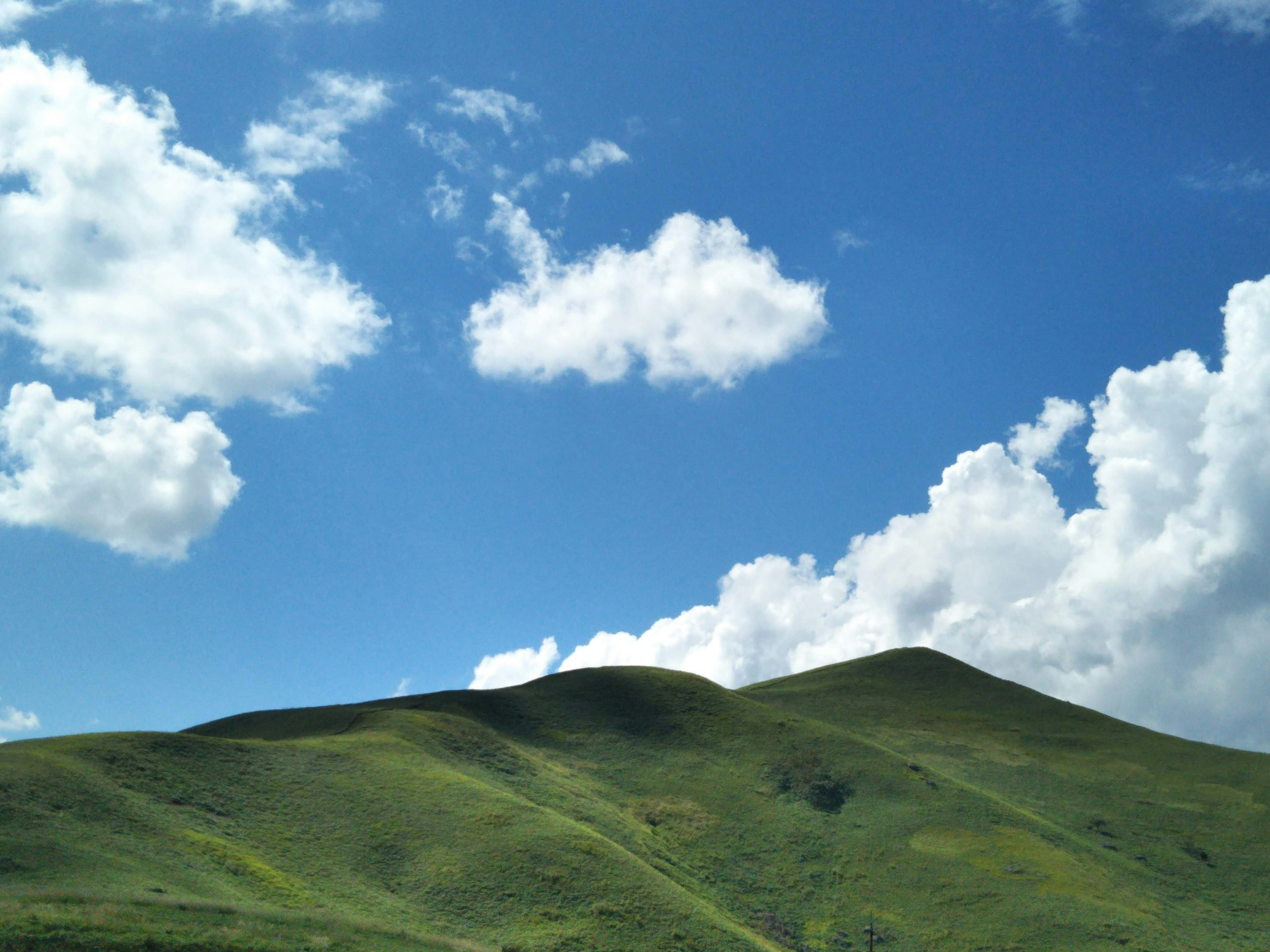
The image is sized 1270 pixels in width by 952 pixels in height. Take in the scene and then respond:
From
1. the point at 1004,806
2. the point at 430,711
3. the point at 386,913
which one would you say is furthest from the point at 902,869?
the point at 430,711

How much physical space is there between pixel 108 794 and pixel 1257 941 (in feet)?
252

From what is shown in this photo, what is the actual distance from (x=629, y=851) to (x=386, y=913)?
20599 mm

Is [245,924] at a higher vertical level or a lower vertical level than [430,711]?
lower

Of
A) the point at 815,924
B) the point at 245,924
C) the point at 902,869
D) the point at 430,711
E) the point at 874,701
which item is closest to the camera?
the point at 245,924

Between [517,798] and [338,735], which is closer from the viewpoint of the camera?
[517,798]

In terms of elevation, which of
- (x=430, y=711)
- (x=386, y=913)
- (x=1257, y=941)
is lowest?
(x=1257, y=941)

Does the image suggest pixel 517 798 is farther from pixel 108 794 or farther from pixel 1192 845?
pixel 1192 845

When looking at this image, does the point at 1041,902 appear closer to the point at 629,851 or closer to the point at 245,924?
the point at 629,851

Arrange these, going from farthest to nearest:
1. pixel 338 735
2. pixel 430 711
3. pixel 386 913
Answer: pixel 430 711
pixel 338 735
pixel 386 913

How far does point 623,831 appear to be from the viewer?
212 feet

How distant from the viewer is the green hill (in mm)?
41344

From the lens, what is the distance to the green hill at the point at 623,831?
136 feet

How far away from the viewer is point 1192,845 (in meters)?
77.4

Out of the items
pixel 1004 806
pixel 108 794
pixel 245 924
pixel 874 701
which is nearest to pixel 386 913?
pixel 245 924
